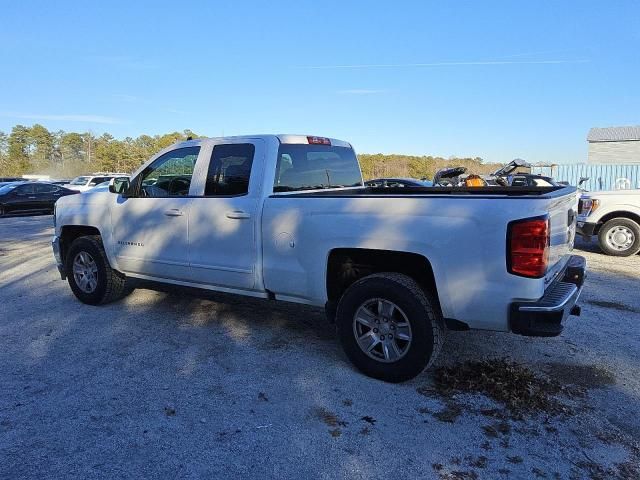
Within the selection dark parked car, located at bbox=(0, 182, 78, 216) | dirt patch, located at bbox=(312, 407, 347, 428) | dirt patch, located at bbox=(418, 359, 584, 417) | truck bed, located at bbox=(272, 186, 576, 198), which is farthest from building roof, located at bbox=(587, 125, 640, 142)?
dirt patch, located at bbox=(312, 407, 347, 428)

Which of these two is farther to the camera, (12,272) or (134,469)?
(12,272)

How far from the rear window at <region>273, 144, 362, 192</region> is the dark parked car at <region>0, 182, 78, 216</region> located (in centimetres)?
1916

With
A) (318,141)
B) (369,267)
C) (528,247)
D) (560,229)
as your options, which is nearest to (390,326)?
(369,267)

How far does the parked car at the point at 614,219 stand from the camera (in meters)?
9.53

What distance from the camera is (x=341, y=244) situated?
3906mm

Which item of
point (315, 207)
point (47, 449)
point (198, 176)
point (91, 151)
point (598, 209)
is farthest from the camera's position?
point (91, 151)

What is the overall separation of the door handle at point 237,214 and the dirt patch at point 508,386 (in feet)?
6.86

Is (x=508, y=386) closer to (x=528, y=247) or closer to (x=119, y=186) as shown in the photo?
(x=528, y=247)

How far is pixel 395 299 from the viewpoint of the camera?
12.2ft

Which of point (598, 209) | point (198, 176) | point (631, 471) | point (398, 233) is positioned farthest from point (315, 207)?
point (598, 209)

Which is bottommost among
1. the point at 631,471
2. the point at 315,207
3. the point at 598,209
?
the point at 631,471

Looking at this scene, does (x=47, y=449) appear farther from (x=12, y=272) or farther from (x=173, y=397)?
(x=12, y=272)

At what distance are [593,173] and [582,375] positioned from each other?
21.2 metres

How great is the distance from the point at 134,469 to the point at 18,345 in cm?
270
